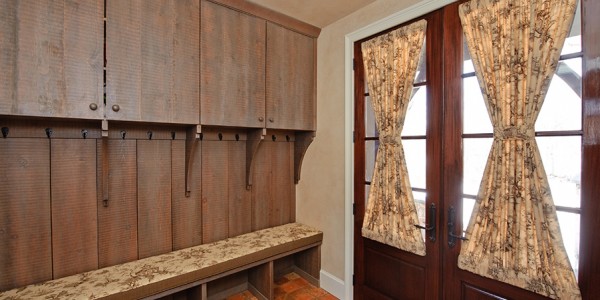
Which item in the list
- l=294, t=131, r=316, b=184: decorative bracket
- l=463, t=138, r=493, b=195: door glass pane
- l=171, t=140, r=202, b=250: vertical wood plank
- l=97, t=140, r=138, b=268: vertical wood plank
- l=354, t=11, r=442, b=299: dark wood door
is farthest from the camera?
l=294, t=131, r=316, b=184: decorative bracket

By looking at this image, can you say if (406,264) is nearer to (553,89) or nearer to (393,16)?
(553,89)

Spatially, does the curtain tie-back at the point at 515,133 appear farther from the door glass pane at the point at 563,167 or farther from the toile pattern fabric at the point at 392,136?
the toile pattern fabric at the point at 392,136

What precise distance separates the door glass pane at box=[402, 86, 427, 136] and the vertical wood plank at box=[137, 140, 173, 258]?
1993 millimetres

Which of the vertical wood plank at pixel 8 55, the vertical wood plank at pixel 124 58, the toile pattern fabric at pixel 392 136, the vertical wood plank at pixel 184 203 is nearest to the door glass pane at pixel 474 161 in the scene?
the toile pattern fabric at pixel 392 136

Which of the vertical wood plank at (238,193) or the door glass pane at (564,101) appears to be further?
the vertical wood plank at (238,193)

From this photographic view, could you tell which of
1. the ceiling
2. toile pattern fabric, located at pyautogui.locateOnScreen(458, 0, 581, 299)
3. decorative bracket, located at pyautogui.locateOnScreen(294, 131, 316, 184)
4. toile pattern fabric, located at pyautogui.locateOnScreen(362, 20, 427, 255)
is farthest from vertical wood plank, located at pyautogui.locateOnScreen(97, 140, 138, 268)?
toile pattern fabric, located at pyautogui.locateOnScreen(458, 0, 581, 299)

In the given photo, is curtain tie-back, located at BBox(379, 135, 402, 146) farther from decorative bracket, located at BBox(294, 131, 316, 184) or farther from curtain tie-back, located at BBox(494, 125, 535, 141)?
decorative bracket, located at BBox(294, 131, 316, 184)

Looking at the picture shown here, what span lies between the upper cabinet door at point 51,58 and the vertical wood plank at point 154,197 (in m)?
0.55

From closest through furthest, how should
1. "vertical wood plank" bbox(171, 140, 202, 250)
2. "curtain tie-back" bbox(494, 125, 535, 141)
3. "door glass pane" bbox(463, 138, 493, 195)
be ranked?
1. "curtain tie-back" bbox(494, 125, 535, 141)
2. "door glass pane" bbox(463, 138, 493, 195)
3. "vertical wood plank" bbox(171, 140, 202, 250)

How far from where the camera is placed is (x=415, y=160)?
2.04m

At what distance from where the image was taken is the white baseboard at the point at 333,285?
8.52 ft

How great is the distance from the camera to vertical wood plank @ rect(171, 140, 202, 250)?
92.1 inches

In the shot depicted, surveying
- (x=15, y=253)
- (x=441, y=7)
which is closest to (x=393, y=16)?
(x=441, y=7)

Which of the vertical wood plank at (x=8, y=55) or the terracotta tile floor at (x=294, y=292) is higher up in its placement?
the vertical wood plank at (x=8, y=55)
